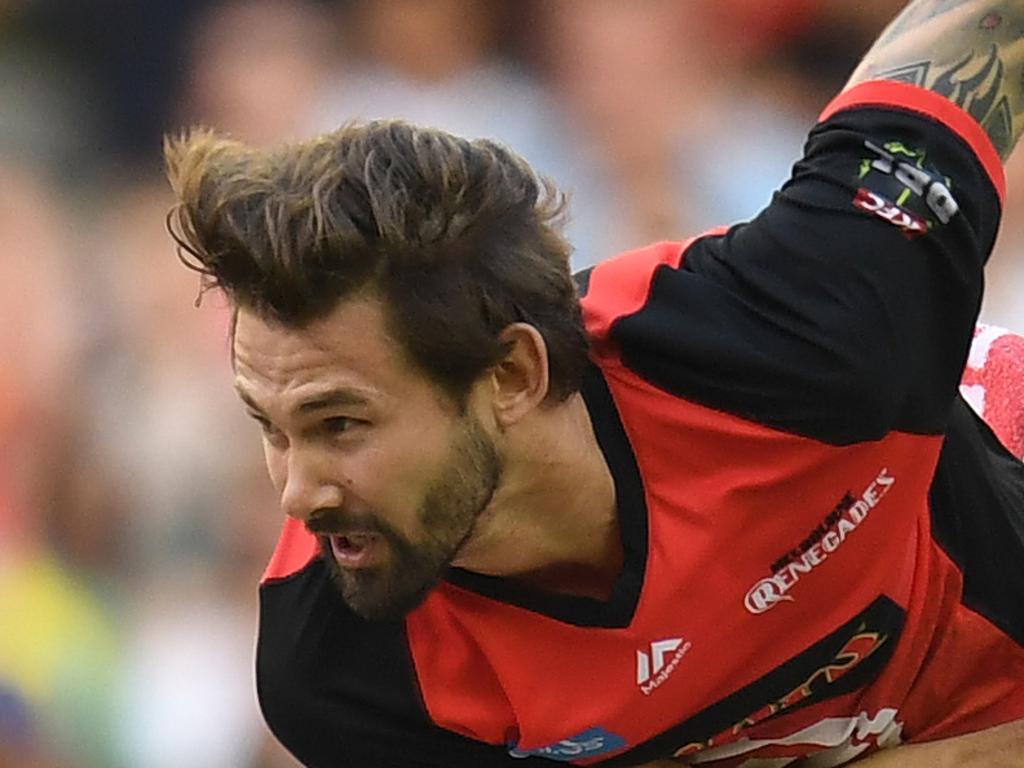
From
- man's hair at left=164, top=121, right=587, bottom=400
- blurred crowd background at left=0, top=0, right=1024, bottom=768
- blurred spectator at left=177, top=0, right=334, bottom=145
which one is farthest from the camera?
blurred spectator at left=177, top=0, right=334, bottom=145

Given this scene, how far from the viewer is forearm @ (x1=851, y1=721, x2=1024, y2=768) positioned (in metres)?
1.03

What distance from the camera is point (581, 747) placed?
985 millimetres

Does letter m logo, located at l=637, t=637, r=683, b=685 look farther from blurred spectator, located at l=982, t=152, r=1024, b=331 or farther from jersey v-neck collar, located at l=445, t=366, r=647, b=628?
blurred spectator, located at l=982, t=152, r=1024, b=331

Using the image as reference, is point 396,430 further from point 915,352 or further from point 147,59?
point 147,59

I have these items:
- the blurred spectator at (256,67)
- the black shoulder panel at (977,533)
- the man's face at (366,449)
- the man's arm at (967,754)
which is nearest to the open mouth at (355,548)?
the man's face at (366,449)

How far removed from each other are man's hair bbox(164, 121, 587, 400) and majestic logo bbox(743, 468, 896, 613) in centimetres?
17

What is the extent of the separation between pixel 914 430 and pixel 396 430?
0.96 feet

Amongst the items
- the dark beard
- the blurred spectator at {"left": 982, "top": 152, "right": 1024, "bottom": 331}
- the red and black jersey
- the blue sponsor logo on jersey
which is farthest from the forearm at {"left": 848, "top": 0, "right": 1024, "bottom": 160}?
the blurred spectator at {"left": 982, "top": 152, "right": 1024, "bottom": 331}

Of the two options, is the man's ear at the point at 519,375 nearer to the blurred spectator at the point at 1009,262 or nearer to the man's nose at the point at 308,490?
the man's nose at the point at 308,490

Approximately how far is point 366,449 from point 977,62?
40cm

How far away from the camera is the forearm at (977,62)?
90 centimetres

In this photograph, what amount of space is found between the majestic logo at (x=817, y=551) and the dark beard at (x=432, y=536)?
18 cm

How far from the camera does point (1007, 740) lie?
1.04 m

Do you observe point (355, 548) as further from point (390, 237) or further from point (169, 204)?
point (169, 204)
